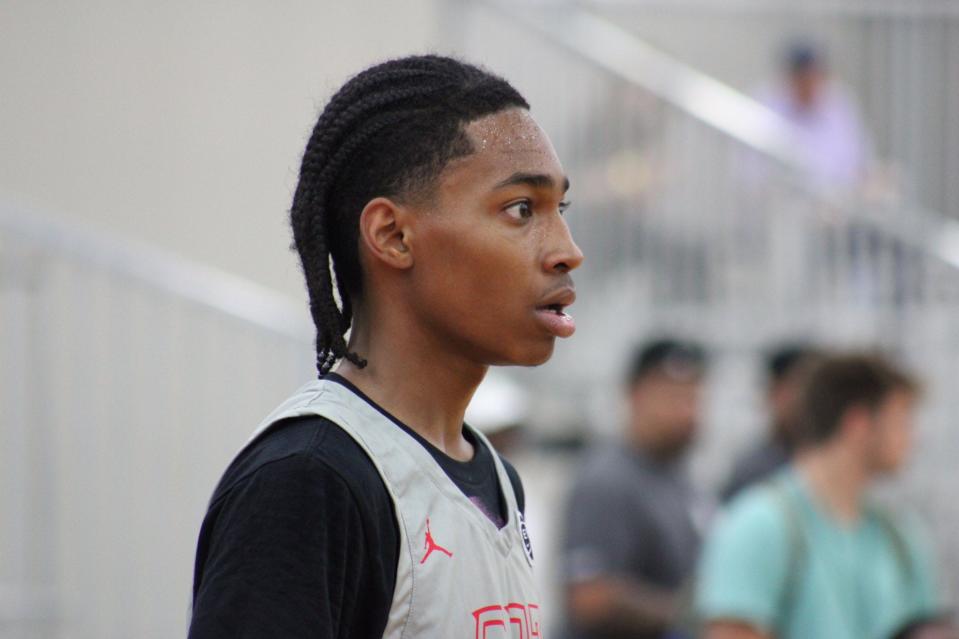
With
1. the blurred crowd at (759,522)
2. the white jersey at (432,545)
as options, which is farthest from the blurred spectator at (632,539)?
the white jersey at (432,545)

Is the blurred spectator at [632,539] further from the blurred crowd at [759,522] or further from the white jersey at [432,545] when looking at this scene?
the white jersey at [432,545]

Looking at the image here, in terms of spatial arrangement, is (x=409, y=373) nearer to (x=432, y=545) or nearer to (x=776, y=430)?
(x=432, y=545)

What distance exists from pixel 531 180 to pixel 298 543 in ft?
1.97

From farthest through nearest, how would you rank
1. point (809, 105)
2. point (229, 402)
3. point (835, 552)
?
1. point (809, 105)
2. point (229, 402)
3. point (835, 552)

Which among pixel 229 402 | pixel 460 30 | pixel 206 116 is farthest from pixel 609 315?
pixel 206 116

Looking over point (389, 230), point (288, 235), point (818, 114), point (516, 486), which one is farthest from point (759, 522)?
point (818, 114)

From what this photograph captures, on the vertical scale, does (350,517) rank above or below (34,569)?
below

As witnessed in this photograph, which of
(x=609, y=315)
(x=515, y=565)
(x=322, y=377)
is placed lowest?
(x=515, y=565)

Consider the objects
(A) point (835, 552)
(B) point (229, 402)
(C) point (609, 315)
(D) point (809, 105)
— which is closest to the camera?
(A) point (835, 552)

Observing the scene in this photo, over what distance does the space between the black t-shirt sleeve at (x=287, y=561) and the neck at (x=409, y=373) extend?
11.2 inches

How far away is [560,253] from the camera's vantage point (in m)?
1.97

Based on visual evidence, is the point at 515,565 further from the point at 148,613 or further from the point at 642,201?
the point at 642,201

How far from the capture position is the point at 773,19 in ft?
29.0

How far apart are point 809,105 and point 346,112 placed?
22.7ft
